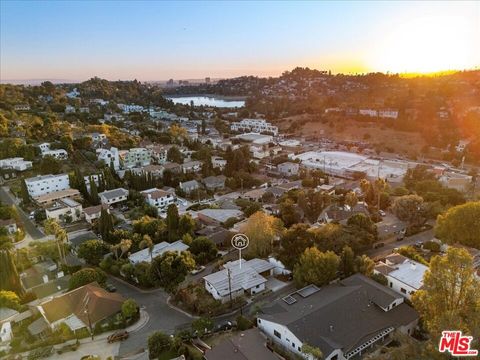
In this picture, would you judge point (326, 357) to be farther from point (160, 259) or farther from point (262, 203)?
point (262, 203)

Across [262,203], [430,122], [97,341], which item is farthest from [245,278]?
[430,122]

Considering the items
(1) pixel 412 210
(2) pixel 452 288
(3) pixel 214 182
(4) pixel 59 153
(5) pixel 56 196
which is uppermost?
(2) pixel 452 288

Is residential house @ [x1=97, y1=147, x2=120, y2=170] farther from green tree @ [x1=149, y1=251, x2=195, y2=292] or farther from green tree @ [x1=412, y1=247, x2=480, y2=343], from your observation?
green tree @ [x1=412, y1=247, x2=480, y2=343]

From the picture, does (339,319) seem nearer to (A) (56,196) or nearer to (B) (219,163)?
(A) (56,196)

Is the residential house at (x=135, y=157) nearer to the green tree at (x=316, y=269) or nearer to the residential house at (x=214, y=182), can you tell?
the residential house at (x=214, y=182)

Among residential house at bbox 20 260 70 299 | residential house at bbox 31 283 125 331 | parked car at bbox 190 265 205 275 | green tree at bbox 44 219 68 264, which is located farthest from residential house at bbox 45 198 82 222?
parked car at bbox 190 265 205 275

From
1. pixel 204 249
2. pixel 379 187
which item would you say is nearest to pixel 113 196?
pixel 204 249
